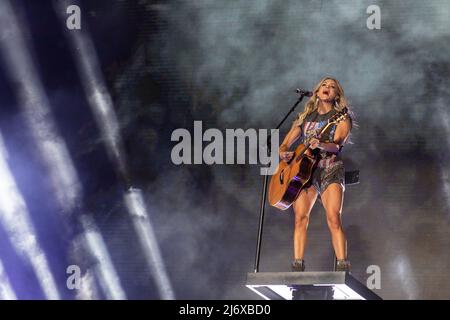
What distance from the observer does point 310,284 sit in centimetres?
530

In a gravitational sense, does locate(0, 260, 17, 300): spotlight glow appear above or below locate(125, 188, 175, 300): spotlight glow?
below

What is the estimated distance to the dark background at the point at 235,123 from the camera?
22.0 ft

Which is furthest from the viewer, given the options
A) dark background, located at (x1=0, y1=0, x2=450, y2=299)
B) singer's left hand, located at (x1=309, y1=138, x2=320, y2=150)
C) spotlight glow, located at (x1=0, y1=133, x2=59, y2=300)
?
spotlight glow, located at (x1=0, y1=133, x2=59, y2=300)

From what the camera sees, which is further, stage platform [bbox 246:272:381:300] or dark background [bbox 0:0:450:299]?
dark background [bbox 0:0:450:299]

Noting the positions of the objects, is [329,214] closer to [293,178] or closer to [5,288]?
[293,178]

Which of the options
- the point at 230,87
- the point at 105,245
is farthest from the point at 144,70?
the point at 105,245

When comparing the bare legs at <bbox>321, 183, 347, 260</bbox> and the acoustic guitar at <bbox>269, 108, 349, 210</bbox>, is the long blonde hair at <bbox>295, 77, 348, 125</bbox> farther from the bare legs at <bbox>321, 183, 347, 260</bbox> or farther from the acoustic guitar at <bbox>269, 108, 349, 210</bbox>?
the bare legs at <bbox>321, 183, 347, 260</bbox>

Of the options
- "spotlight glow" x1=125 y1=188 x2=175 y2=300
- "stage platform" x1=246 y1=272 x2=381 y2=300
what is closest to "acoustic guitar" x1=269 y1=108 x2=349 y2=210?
"stage platform" x1=246 y1=272 x2=381 y2=300

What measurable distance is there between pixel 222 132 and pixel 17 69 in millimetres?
1847

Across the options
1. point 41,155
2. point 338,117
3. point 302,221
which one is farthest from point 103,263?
point 338,117

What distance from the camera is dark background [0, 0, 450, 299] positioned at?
6.69 m
